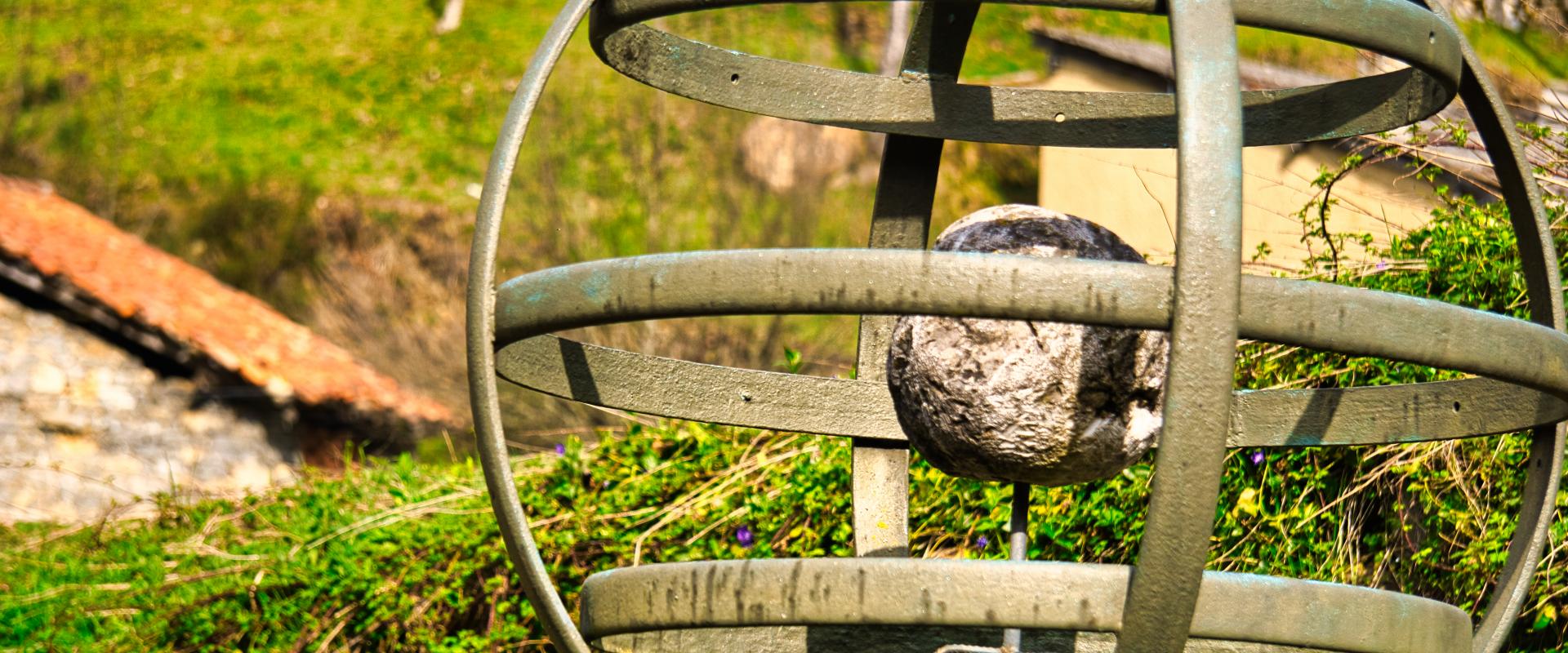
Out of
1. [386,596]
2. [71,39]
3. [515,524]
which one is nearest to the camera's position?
Result: [515,524]

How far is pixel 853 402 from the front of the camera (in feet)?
8.58

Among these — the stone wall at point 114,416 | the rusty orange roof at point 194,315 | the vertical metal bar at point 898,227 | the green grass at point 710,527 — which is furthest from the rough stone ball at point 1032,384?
the stone wall at point 114,416

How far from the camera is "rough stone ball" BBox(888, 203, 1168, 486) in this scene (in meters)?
2.06

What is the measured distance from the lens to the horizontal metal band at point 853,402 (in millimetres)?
2207

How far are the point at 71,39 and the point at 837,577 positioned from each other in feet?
87.8

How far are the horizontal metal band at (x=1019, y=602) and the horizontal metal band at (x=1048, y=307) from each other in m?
0.30

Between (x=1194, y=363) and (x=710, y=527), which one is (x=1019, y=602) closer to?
(x=1194, y=363)

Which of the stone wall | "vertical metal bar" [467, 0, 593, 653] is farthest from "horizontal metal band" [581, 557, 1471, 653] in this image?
the stone wall

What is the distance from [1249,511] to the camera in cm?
342

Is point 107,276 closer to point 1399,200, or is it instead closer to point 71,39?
point 1399,200

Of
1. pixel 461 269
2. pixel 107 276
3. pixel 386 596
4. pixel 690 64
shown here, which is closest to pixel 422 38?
pixel 461 269

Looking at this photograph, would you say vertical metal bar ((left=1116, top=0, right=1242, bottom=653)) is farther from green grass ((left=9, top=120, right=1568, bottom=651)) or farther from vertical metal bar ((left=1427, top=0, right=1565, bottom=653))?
green grass ((left=9, top=120, right=1568, bottom=651))

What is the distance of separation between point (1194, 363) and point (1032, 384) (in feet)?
1.71

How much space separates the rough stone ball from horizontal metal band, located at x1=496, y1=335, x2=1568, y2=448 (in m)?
0.27
